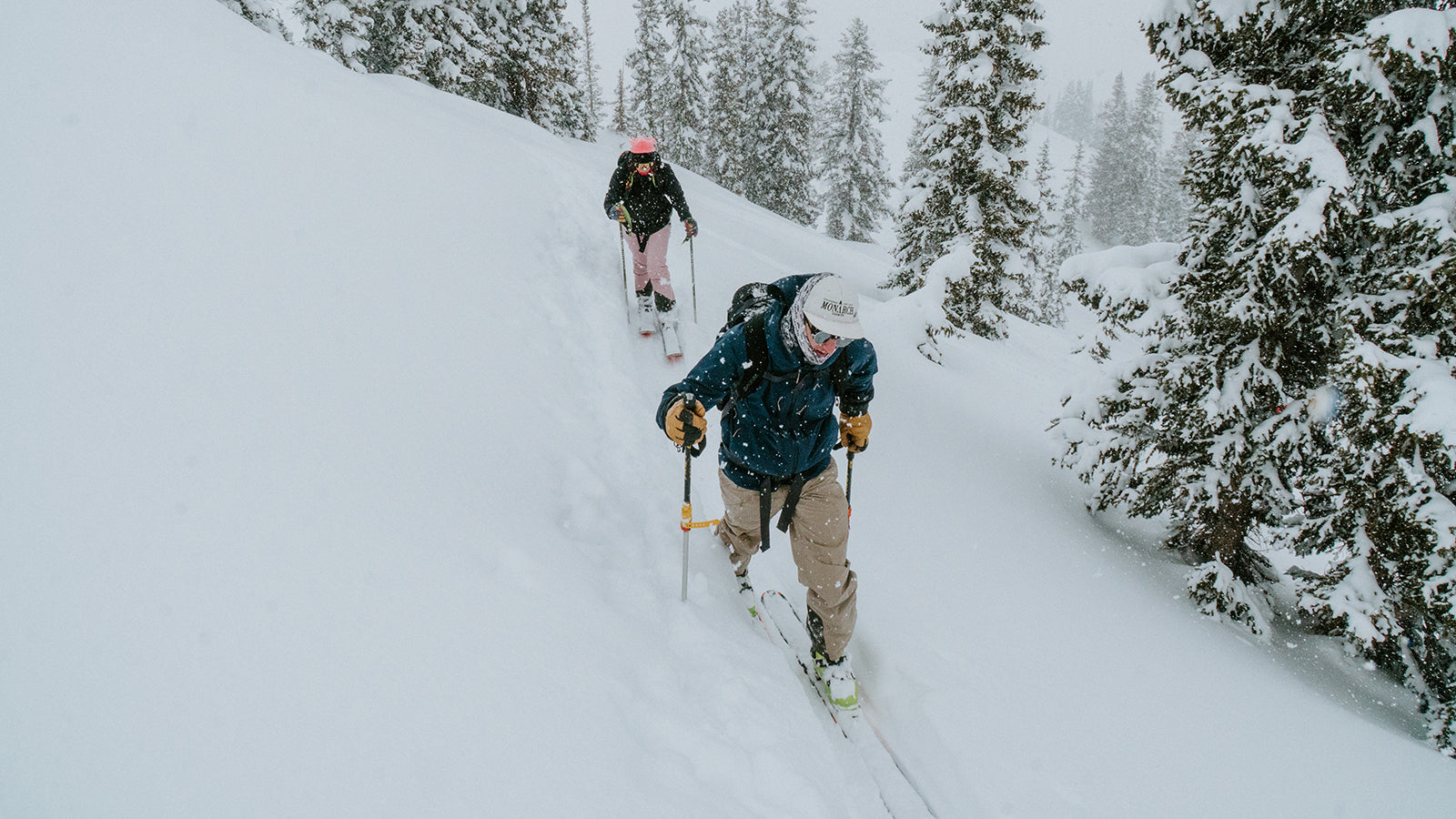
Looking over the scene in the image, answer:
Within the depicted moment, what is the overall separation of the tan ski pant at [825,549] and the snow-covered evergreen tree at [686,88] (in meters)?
31.5

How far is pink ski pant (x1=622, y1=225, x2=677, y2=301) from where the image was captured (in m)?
7.93

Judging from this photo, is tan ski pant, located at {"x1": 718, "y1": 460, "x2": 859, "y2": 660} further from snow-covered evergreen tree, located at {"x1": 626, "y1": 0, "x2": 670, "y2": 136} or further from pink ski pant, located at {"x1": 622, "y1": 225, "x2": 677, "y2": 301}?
snow-covered evergreen tree, located at {"x1": 626, "y1": 0, "x2": 670, "y2": 136}

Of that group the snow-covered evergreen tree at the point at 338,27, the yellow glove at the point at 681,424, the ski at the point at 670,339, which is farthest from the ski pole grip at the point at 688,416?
the snow-covered evergreen tree at the point at 338,27

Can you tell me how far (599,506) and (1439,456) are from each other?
6.49 m

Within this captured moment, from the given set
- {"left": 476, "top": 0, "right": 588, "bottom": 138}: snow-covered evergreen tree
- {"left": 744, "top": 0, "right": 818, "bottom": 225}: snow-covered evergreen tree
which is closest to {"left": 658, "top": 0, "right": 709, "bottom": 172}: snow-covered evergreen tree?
{"left": 744, "top": 0, "right": 818, "bottom": 225}: snow-covered evergreen tree

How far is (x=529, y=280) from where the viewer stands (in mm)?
7820

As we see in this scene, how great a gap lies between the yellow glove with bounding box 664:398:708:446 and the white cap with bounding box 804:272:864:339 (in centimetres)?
81

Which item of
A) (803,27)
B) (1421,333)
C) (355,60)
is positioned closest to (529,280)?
(1421,333)

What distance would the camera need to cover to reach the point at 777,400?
366 centimetres

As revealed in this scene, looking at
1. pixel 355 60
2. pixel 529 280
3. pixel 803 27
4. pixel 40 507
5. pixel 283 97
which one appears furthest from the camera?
pixel 803 27

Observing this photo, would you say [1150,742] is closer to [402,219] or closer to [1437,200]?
[1437,200]

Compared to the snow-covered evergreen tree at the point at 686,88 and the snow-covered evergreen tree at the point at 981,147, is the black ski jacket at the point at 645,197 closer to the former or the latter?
the snow-covered evergreen tree at the point at 981,147

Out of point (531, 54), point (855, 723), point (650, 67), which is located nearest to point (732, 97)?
point (650, 67)

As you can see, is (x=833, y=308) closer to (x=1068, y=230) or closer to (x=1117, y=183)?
(x=1068, y=230)
